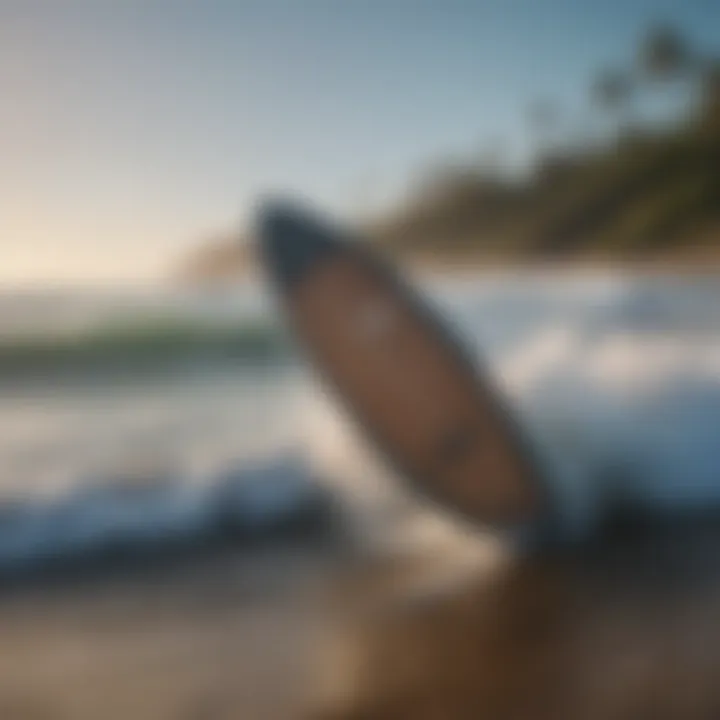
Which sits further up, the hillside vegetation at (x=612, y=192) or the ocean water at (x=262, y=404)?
the hillside vegetation at (x=612, y=192)

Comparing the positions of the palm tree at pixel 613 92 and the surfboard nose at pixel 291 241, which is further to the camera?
the palm tree at pixel 613 92

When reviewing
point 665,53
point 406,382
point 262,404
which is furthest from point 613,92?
point 262,404

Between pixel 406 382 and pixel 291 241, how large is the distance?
0.24m

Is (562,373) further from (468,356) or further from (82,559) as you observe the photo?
(82,559)

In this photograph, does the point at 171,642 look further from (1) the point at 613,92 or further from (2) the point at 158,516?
(1) the point at 613,92

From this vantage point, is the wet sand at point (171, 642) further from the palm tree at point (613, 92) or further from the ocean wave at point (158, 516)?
the palm tree at point (613, 92)

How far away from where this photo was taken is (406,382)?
4.59ft

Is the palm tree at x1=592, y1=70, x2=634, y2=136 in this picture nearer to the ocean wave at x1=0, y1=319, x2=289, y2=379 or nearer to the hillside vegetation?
the hillside vegetation

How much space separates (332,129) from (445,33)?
21cm

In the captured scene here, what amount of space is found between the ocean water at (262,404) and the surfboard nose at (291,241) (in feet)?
0.20

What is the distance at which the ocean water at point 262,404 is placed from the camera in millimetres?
1388

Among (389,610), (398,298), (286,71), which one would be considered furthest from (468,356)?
(286,71)

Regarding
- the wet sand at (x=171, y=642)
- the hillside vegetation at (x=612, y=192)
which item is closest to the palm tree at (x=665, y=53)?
the hillside vegetation at (x=612, y=192)

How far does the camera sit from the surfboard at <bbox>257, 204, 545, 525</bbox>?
1.39 m
